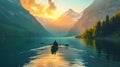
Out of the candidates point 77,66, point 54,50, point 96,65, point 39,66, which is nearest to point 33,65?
point 39,66

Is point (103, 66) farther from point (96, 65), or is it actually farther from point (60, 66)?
point (60, 66)

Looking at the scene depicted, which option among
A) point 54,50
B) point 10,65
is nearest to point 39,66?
point 10,65

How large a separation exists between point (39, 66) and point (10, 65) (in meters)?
8.84

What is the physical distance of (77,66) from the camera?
77625mm

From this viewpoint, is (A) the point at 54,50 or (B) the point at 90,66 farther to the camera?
(A) the point at 54,50

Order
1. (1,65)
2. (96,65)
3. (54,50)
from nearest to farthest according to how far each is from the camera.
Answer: (1,65)
(96,65)
(54,50)

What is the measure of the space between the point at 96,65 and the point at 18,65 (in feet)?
80.6

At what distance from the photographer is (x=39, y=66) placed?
76750 millimetres

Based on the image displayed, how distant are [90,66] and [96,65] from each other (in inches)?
112

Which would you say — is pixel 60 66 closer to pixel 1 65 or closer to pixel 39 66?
pixel 39 66

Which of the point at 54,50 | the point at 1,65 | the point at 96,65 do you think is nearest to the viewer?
the point at 1,65

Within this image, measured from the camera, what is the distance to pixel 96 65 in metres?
81.1

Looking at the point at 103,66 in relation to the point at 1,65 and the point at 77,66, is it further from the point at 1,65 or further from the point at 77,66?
the point at 1,65

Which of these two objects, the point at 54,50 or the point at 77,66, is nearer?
the point at 77,66
